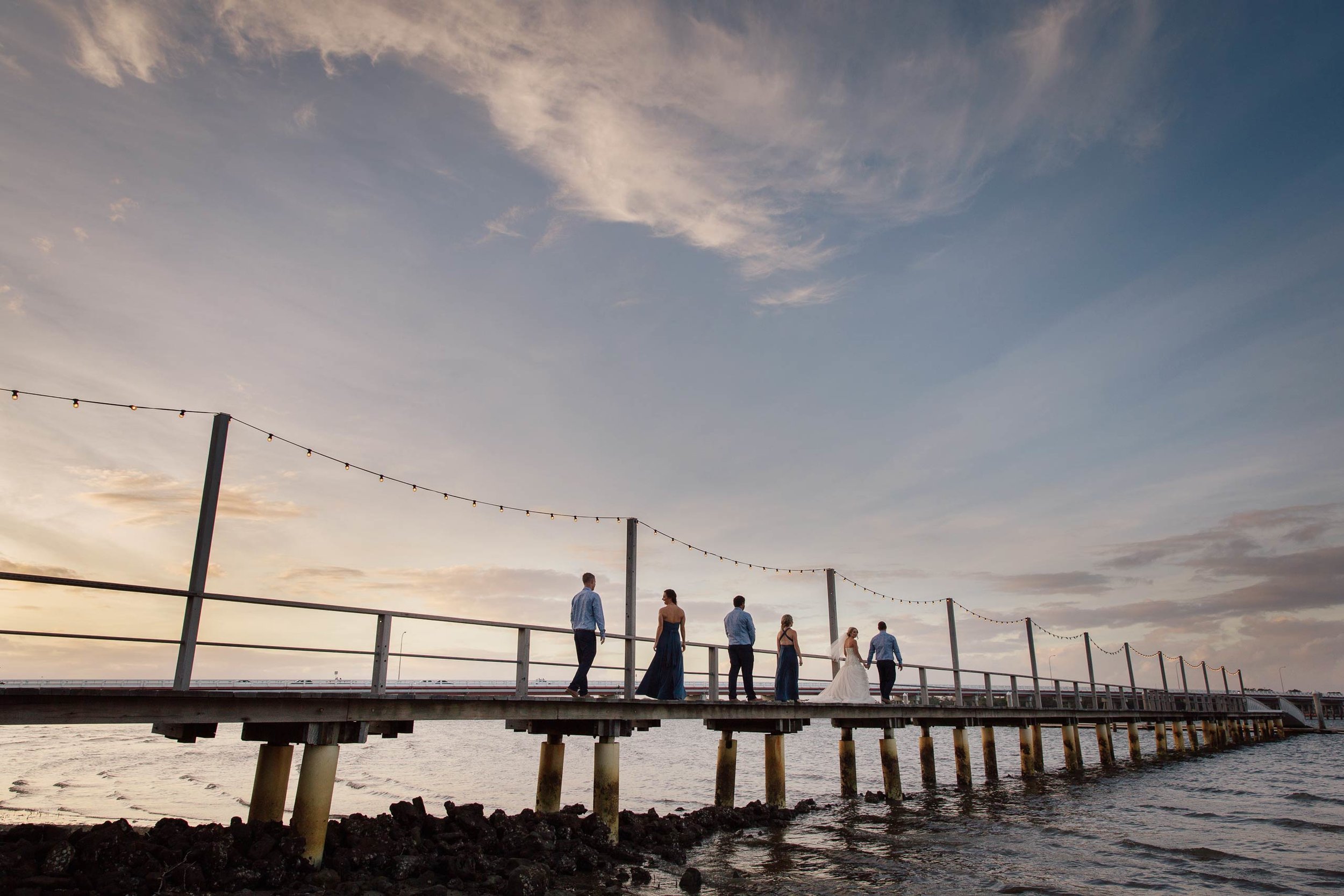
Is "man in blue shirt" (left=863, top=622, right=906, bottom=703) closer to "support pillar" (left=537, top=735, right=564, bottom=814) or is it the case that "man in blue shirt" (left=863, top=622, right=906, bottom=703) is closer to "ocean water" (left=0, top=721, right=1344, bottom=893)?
"ocean water" (left=0, top=721, right=1344, bottom=893)

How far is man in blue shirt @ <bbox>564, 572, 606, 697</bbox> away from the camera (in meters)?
12.8

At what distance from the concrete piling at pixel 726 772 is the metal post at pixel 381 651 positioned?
912cm

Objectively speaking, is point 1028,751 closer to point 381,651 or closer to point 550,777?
point 550,777

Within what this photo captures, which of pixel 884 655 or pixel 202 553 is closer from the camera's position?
pixel 202 553

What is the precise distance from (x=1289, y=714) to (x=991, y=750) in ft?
245

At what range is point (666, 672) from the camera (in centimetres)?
1408

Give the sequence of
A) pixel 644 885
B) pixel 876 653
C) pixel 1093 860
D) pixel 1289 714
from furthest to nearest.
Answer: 1. pixel 1289 714
2. pixel 876 653
3. pixel 1093 860
4. pixel 644 885

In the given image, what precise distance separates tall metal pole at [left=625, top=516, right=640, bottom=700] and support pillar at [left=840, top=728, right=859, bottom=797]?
8.30 meters

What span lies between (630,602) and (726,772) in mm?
5217

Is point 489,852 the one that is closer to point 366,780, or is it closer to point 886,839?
point 886,839

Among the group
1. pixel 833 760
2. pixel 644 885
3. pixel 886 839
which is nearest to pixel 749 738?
pixel 833 760

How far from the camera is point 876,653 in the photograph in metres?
19.6

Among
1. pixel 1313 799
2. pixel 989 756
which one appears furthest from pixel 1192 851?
pixel 1313 799

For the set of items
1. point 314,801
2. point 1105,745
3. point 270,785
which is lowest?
point 1105,745
